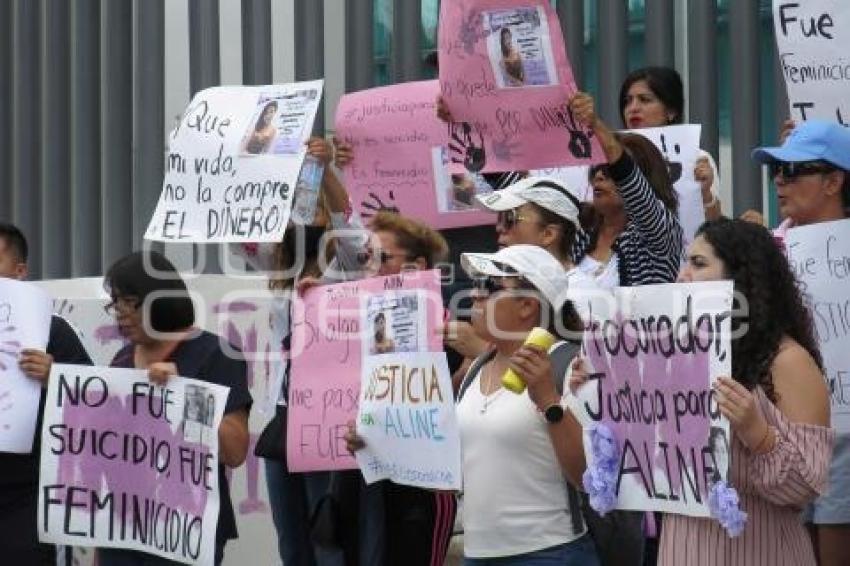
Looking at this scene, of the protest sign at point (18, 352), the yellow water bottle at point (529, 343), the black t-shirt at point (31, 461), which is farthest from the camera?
the black t-shirt at point (31, 461)

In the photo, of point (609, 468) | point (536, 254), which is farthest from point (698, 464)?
point (536, 254)

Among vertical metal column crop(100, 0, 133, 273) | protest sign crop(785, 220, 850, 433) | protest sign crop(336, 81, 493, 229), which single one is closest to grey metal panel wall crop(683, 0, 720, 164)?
protest sign crop(336, 81, 493, 229)

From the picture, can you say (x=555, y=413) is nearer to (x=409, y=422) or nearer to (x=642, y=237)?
(x=409, y=422)

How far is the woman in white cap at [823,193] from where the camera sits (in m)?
6.28

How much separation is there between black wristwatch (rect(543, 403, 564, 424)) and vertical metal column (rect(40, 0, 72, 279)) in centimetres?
679

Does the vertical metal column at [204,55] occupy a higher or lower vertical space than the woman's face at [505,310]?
higher

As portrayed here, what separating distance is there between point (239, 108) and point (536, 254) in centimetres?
236

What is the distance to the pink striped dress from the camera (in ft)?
16.7

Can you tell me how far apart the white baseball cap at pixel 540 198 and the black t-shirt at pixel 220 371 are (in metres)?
1.04

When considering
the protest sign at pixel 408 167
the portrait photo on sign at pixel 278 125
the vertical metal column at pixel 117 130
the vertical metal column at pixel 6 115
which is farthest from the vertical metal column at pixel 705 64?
the vertical metal column at pixel 6 115

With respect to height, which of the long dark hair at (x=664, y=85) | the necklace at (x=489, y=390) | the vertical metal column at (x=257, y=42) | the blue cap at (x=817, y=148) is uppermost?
the vertical metal column at (x=257, y=42)

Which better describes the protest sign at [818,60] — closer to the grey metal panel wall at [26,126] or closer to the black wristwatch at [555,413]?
the black wristwatch at [555,413]

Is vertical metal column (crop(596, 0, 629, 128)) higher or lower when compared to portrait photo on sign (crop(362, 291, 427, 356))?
higher

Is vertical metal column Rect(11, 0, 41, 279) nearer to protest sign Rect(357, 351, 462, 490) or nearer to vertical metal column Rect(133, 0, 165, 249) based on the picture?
vertical metal column Rect(133, 0, 165, 249)
